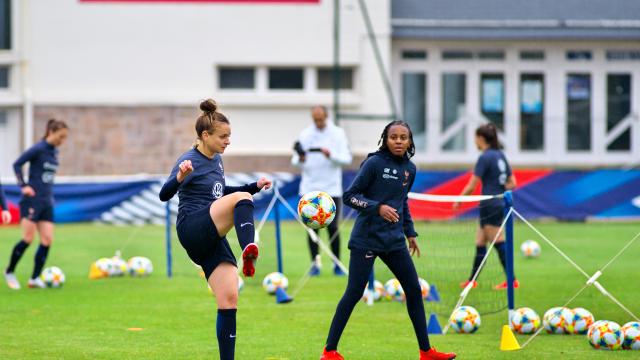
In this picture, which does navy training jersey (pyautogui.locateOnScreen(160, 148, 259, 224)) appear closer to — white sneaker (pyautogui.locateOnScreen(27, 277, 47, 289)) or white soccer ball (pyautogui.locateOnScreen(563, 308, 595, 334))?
white soccer ball (pyautogui.locateOnScreen(563, 308, 595, 334))

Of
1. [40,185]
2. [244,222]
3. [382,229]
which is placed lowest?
[40,185]

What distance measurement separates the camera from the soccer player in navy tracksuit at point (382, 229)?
1003cm

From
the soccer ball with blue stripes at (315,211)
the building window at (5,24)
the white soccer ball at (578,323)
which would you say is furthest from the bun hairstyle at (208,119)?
the building window at (5,24)

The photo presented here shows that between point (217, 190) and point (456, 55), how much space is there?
26263mm

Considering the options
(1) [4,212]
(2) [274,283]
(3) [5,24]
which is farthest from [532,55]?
(1) [4,212]

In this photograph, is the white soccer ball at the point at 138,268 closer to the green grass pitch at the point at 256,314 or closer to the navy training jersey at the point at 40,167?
the green grass pitch at the point at 256,314

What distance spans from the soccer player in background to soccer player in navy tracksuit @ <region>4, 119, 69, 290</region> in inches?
139

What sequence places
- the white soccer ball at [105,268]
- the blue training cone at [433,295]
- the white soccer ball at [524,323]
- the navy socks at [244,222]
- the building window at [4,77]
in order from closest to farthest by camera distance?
the navy socks at [244,222] < the white soccer ball at [524,323] < the blue training cone at [433,295] < the white soccer ball at [105,268] < the building window at [4,77]

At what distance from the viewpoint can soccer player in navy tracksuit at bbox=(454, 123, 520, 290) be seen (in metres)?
15.7

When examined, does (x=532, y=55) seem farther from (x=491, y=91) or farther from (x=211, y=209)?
(x=211, y=209)

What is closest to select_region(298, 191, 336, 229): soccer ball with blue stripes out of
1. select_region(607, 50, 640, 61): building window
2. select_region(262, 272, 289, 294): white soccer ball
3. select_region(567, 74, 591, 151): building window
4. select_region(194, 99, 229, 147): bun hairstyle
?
select_region(194, 99, 229, 147): bun hairstyle

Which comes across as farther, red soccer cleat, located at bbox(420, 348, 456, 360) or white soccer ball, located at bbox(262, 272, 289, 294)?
white soccer ball, located at bbox(262, 272, 289, 294)

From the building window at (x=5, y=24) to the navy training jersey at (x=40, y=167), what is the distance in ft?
60.6

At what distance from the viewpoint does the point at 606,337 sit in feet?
35.9
